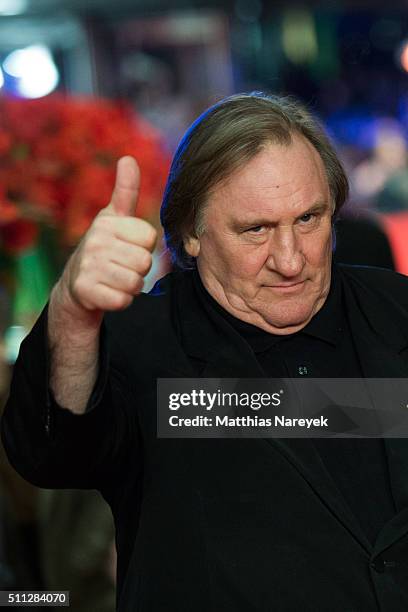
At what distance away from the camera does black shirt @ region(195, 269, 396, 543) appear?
1270 mm

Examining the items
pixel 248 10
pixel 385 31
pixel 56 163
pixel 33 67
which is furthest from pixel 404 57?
pixel 56 163

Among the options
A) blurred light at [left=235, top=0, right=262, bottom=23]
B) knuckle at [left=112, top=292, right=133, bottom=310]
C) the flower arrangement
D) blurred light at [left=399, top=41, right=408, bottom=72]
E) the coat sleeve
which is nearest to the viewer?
knuckle at [left=112, top=292, right=133, bottom=310]

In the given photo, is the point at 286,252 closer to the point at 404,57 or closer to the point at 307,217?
the point at 307,217

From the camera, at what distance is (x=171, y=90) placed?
4.16m

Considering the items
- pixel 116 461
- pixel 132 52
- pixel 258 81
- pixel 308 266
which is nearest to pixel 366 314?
pixel 308 266

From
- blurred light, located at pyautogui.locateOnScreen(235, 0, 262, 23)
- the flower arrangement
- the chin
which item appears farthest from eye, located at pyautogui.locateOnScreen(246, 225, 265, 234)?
blurred light, located at pyautogui.locateOnScreen(235, 0, 262, 23)

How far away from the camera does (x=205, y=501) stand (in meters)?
1.25

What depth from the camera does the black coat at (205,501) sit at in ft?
3.90

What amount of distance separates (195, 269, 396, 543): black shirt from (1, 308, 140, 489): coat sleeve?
228 millimetres

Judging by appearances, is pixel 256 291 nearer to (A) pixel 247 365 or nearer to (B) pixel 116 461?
(A) pixel 247 365

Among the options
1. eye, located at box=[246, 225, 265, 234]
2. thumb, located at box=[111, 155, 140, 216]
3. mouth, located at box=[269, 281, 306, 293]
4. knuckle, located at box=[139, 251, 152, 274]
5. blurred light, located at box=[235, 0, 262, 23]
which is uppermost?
blurred light, located at box=[235, 0, 262, 23]

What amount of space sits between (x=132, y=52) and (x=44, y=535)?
267cm

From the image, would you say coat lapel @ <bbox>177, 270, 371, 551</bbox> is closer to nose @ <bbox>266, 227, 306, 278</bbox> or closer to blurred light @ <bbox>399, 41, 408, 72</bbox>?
nose @ <bbox>266, 227, 306, 278</bbox>

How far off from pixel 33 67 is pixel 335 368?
3.13 m
